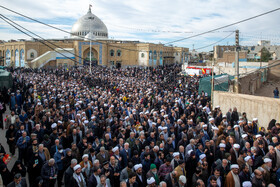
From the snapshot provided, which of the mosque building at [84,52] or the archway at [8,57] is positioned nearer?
the mosque building at [84,52]

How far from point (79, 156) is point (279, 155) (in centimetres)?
497

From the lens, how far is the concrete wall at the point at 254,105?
10270 mm

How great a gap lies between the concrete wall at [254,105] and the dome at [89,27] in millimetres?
40809

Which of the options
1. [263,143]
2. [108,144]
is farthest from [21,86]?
[263,143]

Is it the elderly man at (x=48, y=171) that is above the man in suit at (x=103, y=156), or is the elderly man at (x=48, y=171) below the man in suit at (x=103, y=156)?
below

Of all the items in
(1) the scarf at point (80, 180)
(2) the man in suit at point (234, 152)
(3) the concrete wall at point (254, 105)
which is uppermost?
(3) the concrete wall at point (254, 105)

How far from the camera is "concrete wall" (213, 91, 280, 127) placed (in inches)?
404

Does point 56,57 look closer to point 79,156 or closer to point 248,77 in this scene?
point 248,77

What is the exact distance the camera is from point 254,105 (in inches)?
431

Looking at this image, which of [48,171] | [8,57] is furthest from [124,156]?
[8,57]

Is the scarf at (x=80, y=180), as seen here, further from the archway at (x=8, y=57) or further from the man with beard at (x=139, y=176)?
the archway at (x=8, y=57)

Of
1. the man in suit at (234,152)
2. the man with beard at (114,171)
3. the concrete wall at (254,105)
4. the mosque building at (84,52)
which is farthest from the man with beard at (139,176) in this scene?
the mosque building at (84,52)

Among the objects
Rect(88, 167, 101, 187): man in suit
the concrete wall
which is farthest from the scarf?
the concrete wall

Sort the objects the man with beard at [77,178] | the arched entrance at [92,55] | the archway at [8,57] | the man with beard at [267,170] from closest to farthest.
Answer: the man with beard at [77,178], the man with beard at [267,170], the arched entrance at [92,55], the archway at [8,57]
